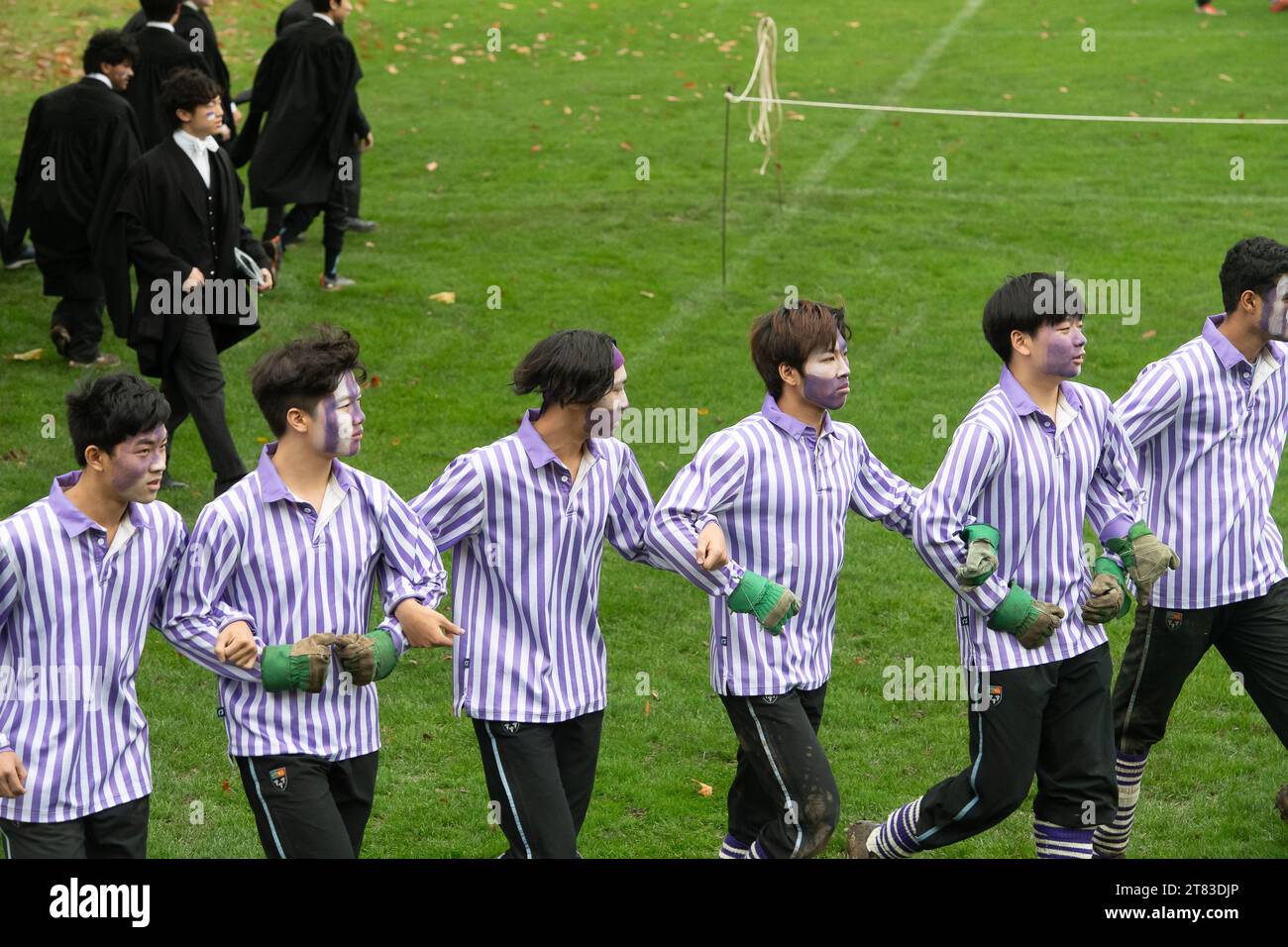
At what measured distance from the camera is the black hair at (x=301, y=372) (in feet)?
17.2

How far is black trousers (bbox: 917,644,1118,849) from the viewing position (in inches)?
230

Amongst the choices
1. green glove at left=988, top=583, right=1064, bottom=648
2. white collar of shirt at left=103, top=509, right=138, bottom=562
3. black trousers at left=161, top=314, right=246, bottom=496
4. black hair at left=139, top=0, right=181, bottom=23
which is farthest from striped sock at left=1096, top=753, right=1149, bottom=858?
black hair at left=139, top=0, right=181, bottom=23

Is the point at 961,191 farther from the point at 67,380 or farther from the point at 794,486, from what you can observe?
the point at 794,486

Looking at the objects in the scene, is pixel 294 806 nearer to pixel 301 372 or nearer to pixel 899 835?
pixel 301 372

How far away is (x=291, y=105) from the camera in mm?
13594

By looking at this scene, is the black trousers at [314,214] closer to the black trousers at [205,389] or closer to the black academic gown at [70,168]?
the black academic gown at [70,168]

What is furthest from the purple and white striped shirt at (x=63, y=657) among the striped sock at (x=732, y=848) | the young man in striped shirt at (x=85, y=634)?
the striped sock at (x=732, y=848)

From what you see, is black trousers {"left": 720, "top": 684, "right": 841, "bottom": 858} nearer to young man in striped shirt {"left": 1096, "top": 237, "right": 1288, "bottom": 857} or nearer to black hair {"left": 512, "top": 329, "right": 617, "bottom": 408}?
black hair {"left": 512, "top": 329, "right": 617, "bottom": 408}

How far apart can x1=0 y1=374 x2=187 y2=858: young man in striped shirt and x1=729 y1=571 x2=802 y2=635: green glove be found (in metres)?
1.81

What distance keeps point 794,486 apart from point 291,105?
9.01m

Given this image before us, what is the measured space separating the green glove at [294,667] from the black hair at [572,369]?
3.83 feet

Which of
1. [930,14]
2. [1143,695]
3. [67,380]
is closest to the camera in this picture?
[1143,695]

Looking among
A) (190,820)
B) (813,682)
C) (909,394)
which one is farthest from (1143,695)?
(909,394)

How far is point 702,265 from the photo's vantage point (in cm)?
1519
